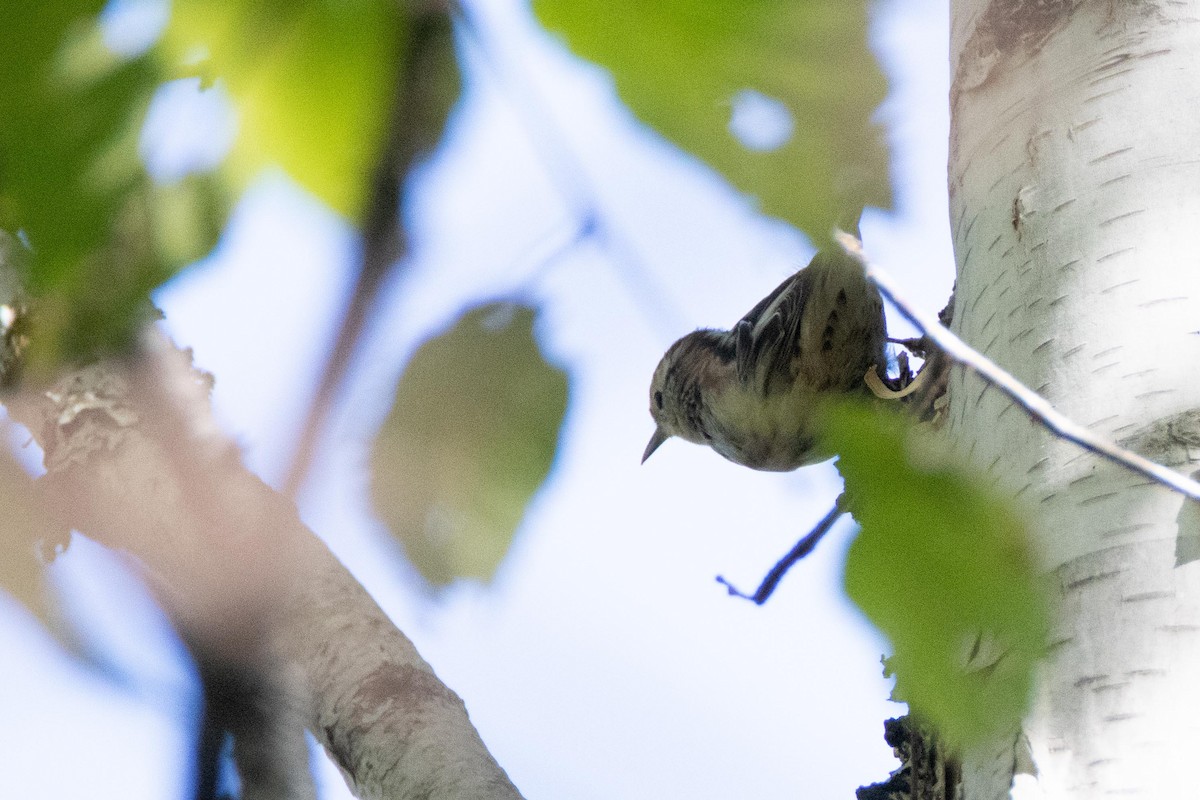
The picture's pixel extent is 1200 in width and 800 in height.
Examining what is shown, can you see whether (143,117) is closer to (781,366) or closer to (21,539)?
(21,539)

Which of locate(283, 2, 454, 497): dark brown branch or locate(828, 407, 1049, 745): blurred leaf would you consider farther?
locate(283, 2, 454, 497): dark brown branch

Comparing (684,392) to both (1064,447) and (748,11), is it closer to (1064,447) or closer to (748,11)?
(1064,447)

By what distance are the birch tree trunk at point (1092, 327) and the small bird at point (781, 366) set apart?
5.03 feet

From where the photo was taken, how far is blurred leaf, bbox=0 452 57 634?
1.59m

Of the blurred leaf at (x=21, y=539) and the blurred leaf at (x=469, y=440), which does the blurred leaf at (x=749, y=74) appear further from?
the blurred leaf at (x=21, y=539)

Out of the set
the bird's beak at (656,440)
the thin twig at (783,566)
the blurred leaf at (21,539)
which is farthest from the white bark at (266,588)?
the bird's beak at (656,440)

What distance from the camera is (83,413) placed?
2.39 metres

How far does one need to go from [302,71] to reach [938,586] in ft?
1.36

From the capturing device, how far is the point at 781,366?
13.2ft

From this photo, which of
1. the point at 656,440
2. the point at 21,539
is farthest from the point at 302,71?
the point at 656,440

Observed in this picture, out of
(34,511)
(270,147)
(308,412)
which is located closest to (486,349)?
(308,412)

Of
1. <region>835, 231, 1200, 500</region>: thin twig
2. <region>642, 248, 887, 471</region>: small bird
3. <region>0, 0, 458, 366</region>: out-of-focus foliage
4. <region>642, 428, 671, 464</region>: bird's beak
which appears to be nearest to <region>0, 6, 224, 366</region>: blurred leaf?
<region>0, 0, 458, 366</region>: out-of-focus foliage

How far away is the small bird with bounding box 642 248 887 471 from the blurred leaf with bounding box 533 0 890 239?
2379mm

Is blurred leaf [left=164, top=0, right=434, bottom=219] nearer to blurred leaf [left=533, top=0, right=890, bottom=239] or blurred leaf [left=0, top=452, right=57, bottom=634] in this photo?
blurred leaf [left=533, top=0, right=890, bottom=239]
